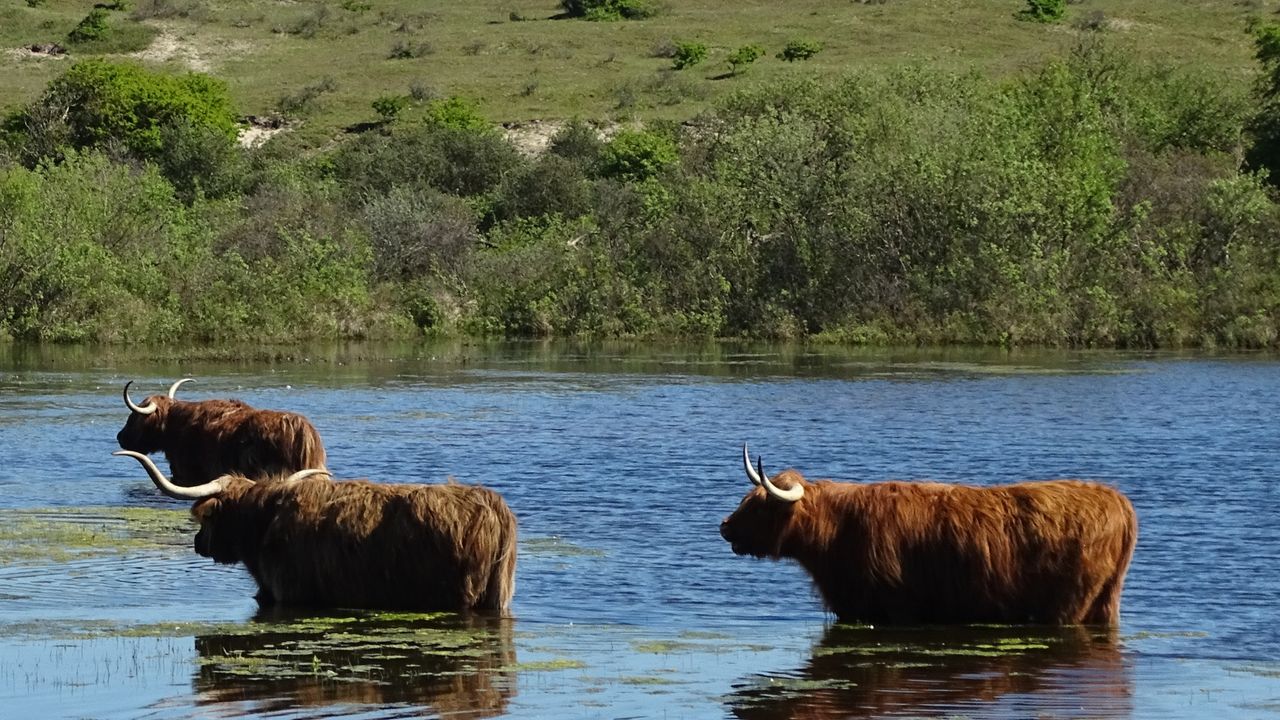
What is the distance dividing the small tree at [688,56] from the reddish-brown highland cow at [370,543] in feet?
210

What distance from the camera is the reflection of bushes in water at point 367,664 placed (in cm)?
927

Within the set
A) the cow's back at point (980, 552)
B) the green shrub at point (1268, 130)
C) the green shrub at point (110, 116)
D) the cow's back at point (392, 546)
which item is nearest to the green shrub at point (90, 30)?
→ the green shrub at point (110, 116)

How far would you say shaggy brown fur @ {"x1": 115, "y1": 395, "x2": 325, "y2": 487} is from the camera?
51.1 feet

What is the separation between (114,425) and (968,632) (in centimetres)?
1450

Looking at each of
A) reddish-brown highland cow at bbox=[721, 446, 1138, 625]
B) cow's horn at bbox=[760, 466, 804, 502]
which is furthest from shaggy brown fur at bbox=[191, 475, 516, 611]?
reddish-brown highland cow at bbox=[721, 446, 1138, 625]

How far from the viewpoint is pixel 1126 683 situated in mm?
9734

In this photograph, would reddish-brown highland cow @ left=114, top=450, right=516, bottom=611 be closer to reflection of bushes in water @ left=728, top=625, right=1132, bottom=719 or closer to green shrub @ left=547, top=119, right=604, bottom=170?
reflection of bushes in water @ left=728, top=625, right=1132, bottom=719

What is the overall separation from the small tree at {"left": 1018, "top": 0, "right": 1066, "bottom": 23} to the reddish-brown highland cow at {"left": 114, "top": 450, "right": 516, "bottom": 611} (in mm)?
73373

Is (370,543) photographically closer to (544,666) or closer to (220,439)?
(544,666)

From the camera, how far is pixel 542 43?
3157 inches

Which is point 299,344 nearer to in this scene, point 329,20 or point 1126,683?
point 1126,683

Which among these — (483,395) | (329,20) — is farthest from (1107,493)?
(329,20)

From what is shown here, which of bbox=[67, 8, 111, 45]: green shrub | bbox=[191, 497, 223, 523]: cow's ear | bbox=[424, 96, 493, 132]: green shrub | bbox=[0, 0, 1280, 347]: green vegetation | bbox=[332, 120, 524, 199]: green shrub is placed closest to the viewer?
bbox=[191, 497, 223, 523]: cow's ear

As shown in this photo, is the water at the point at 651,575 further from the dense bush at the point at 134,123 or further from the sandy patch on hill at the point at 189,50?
the sandy patch on hill at the point at 189,50
